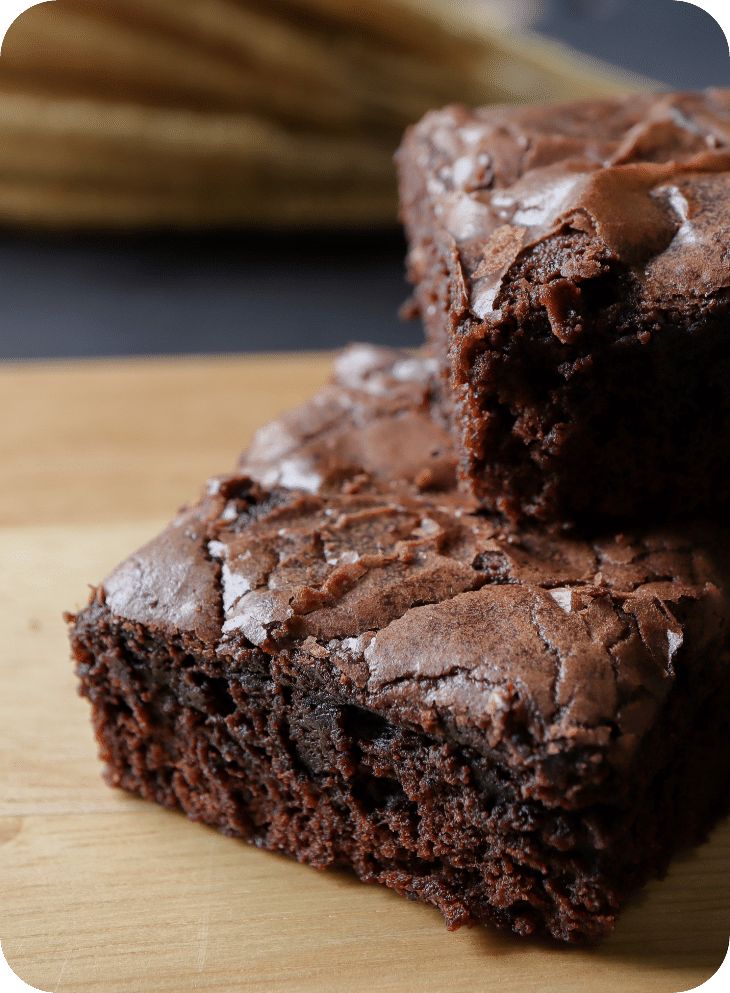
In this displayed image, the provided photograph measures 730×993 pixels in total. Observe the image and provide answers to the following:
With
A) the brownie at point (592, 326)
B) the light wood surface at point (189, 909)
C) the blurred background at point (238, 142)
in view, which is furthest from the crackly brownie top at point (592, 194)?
the blurred background at point (238, 142)

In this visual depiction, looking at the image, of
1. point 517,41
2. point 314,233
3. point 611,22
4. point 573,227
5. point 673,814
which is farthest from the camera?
point 314,233

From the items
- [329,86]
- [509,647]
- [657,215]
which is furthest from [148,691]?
[329,86]

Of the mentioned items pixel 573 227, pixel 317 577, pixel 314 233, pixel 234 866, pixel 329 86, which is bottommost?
pixel 234 866

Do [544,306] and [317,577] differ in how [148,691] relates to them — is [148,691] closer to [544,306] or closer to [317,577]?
[317,577]

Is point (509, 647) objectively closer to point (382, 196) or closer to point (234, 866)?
point (234, 866)

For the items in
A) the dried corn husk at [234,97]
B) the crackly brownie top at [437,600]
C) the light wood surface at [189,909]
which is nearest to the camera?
the crackly brownie top at [437,600]

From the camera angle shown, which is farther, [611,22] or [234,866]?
[611,22]

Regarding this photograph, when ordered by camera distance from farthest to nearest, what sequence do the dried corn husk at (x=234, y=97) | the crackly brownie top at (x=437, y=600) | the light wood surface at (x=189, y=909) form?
the dried corn husk at (x=234, y=97), the light wood surface at (x=189, y=909), the crackly brownie top at (x=437, y=600)

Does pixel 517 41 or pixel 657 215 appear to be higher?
pixel 517 41

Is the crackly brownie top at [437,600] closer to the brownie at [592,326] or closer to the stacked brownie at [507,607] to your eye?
the stacked brownie at [507,607]

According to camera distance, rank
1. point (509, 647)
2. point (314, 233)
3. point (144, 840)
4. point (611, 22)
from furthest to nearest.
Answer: point (314, 233) → point (611, 22) → point (144, 840) → point (509, 647)
